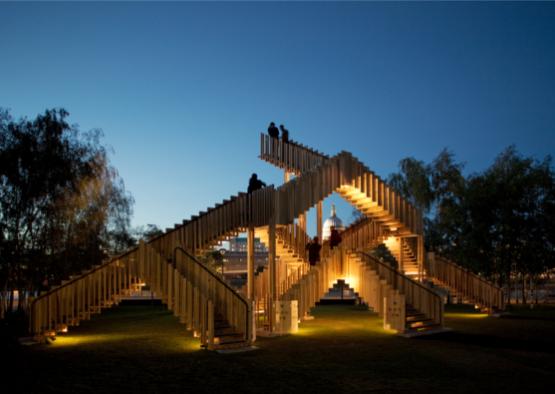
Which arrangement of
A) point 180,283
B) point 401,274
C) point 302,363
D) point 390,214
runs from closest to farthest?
1. point 302,363
2. point 180,283
3. point 401,274
4. point 390,214

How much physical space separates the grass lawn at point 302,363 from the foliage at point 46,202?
25.5 ft

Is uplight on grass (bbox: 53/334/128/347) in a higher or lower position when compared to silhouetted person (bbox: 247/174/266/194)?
lower

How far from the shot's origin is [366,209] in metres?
25.5

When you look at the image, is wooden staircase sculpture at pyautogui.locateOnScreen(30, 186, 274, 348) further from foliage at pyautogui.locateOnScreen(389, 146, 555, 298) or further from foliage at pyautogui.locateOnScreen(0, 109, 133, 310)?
foliage at pyautogui.locateOnScreen(389, 146, 555, 298)

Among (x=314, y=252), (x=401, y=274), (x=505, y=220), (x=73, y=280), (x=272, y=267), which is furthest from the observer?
(x=505, y=220)

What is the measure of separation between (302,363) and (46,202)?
56.0 ft

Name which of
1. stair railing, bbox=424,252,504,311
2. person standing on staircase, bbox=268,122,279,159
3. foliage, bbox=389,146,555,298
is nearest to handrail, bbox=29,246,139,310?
person standing on staircase, bbox=268,122,279,159

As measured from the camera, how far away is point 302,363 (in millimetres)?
13234

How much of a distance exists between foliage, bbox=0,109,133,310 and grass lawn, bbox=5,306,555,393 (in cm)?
778

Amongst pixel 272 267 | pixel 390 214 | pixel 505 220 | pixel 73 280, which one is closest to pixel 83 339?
pixel 73 280

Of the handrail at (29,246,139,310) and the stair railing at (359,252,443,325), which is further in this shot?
the stair railing at (359,252,443,325)

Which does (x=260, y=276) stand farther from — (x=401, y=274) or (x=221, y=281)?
(x=221, y=281)

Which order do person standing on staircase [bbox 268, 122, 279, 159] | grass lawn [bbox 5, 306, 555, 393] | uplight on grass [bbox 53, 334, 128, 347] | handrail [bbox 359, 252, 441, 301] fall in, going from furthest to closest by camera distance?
person standing on staircase [bbox 268, 122, 279, 159] → handrail [bbox 359, 252, 441, 301] → uplight on grass [bbox 53, 334, 128, 347] → grass lawn [bbox 5, 306, 555, 393]

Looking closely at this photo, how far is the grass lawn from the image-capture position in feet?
35.0
